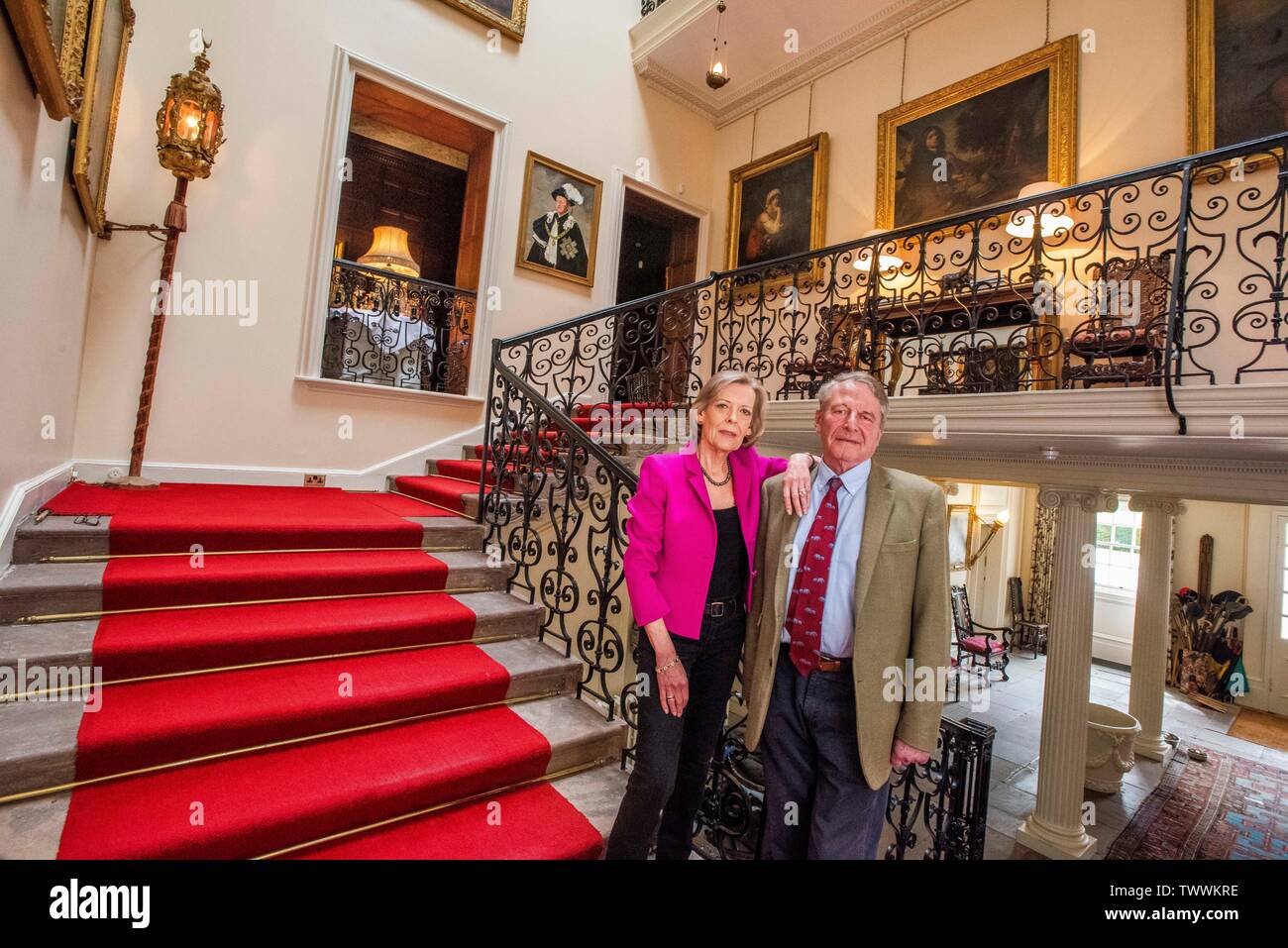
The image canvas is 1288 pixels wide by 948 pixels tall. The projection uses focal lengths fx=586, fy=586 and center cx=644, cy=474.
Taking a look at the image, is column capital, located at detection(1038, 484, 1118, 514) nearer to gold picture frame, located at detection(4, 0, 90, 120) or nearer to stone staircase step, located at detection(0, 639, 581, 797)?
stone staircase step, located at detection(0, 639, 581, 797)

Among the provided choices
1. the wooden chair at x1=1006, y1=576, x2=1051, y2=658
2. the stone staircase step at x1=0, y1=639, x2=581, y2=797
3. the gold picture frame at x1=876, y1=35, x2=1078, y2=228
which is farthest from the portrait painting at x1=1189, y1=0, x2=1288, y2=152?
the wooden chair at x1=1006, y1=576, x2=1051, y2=658

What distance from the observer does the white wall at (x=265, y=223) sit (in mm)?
4629

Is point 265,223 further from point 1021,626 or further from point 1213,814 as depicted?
A: point 1021,626

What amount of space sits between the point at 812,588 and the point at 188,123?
5.22 meters

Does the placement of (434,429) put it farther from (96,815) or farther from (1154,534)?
(1154,534)

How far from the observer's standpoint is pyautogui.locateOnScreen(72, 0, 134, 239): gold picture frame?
2846 mm

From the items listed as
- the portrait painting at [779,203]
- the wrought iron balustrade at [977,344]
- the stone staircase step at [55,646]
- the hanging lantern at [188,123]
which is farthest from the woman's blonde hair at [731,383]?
the portrait painting at [779,203]

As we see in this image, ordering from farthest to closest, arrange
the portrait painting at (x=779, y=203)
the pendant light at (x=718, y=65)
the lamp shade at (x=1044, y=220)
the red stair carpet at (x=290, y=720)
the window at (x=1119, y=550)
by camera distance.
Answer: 1. the window at (x=1119, y=550)
2. the portrait painting at (x=779, y=203)
3. the pendant light at (x=718, y=65)
4. the lamp shade at (x=1044, y=220)
5. the red stair carpet at (x=290, y=720)

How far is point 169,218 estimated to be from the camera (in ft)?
13.8

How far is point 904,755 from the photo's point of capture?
1.53 metres

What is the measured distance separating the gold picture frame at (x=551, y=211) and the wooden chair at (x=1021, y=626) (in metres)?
11.1

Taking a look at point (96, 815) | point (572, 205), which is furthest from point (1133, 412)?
point (572, 205)

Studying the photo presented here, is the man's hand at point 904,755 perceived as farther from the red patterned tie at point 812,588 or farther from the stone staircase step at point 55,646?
the stone staircase step at point 55,646

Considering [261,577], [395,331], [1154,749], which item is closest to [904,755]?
[261,577]
